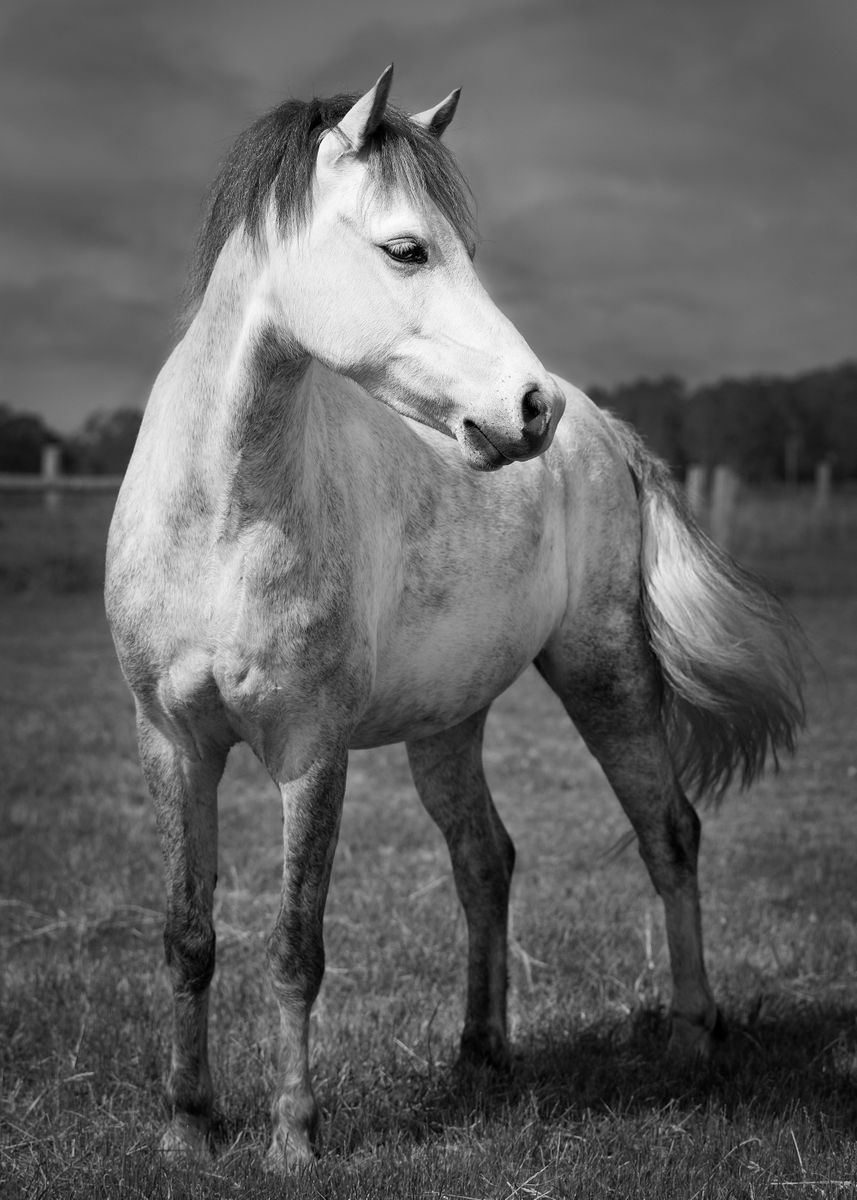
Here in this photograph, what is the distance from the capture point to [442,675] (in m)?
3.10

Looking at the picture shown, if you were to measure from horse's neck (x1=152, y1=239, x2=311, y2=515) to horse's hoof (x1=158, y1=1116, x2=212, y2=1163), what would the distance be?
4.95 feet

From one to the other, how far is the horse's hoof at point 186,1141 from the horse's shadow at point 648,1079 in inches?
18.3

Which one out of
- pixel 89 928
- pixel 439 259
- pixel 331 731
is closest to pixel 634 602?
pixel 331 731

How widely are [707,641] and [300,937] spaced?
1.64 metres

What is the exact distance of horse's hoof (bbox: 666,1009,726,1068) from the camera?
342cm

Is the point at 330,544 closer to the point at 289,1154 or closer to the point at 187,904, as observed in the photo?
the point at 187,904

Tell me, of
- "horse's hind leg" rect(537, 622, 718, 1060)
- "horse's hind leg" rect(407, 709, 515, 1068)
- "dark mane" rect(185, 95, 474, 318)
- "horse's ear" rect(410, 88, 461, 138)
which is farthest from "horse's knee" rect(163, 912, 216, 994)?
"horse's ear" rect(410, 88, 461, 138)

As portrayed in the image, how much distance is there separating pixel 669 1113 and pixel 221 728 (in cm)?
156

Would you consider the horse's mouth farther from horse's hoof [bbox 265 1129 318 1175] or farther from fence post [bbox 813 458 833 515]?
fence post [bbox 813 458 833 515]

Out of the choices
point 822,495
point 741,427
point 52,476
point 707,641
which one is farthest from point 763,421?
point 707,641

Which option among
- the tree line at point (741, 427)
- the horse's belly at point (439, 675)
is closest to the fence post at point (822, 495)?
the tree line at point (741, 427)

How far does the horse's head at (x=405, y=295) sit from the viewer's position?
2291 millimetres

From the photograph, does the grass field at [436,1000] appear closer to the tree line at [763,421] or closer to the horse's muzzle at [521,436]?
the horse's muzzle at [521,436]

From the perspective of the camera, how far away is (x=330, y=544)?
2.69 m
